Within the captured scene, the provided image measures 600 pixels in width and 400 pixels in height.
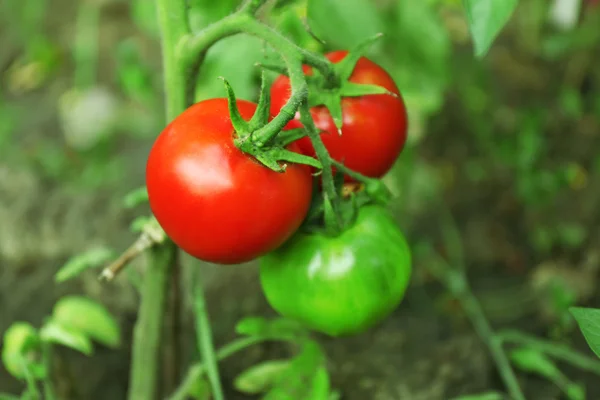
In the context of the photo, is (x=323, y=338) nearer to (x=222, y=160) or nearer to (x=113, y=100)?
(x=222, y=160)

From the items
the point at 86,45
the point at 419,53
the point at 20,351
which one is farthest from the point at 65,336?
the point at 86,45

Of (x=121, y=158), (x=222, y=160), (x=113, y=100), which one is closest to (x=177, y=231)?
(x=222, y=160)

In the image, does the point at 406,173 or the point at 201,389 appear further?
the point at 406,173

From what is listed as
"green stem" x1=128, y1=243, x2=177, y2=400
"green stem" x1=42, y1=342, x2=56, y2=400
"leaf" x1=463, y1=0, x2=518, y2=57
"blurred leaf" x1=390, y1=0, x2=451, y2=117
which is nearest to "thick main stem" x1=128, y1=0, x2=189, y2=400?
"green stem" x1=128, y1=243, x2=177, y2=400

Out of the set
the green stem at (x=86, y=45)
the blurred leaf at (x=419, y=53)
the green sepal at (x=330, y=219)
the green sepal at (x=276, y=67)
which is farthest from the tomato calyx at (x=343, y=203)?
the green stem at (x=86, y=45)

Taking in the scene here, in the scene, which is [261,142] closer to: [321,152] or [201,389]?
[321,152]

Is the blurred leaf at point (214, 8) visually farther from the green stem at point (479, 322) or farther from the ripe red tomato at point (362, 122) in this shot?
the green stem at point (479, 322)

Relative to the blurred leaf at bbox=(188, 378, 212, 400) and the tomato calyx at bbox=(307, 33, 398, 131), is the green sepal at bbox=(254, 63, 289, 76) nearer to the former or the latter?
the tomato calyx at bbox=(307, 33, 398, 131)
